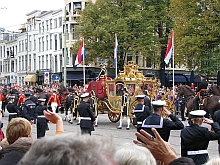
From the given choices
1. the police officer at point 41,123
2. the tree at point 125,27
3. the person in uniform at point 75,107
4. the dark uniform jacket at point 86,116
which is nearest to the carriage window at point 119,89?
the person in uniform at point 75,107

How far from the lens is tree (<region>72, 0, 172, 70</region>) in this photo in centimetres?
4253

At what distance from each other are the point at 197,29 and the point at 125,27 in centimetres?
998

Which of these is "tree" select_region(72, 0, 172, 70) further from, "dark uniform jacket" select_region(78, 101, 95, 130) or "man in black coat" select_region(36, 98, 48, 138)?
"dark uniform jacket" select_region(78, 101, 95, 130)

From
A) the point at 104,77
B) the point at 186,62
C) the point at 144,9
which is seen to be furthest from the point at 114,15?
the point at 104,77

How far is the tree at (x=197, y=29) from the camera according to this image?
32500 mm

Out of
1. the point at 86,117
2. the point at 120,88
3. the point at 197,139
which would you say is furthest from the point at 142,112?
the point at 120,88

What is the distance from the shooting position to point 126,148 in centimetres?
311

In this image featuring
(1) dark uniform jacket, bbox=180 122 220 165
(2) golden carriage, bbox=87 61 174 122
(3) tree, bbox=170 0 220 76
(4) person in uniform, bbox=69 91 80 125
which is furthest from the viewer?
(3) tree, bbox=170 0 220 76

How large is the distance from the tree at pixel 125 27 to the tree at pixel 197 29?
22.6 feet

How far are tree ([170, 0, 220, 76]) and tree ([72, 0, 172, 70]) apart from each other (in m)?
6.87

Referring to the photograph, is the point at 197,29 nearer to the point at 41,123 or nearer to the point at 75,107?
A: the point at 75,107

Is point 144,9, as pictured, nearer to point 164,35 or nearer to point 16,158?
point 164,35

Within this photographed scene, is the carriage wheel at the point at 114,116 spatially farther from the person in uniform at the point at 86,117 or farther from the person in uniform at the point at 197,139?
the person in uniform at the point at 197,139

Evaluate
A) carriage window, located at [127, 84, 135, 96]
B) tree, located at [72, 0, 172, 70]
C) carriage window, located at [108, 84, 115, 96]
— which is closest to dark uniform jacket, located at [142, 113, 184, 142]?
carriage window, located at [127, 84, 135, 96]
